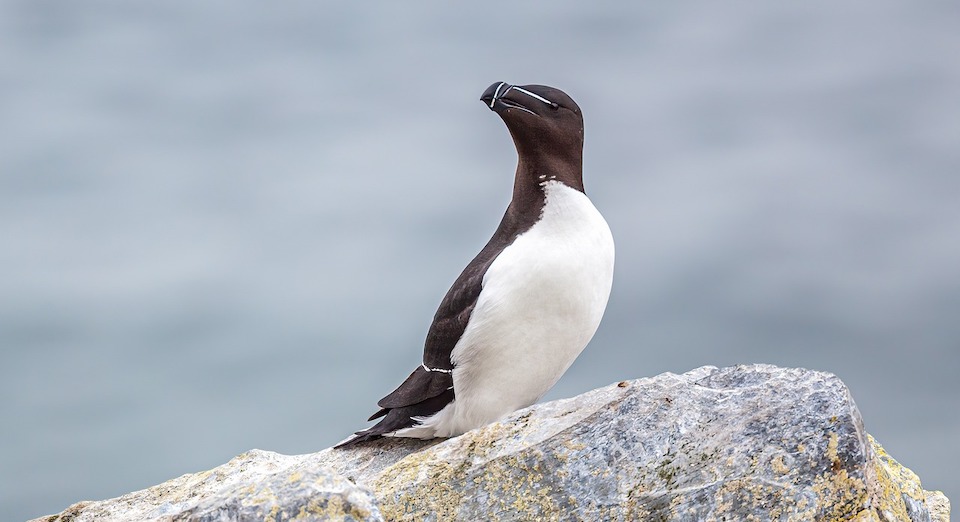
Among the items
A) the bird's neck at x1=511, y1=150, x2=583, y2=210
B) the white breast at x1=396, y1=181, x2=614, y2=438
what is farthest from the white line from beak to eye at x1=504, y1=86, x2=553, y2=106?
the white breast at x1=396, y1=181, x2=614, y2=438

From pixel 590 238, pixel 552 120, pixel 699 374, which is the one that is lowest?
pixel 699 374

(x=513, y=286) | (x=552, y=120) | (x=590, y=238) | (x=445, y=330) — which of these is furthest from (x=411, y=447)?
(x=552, y=120)

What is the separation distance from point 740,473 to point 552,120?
10.3ft

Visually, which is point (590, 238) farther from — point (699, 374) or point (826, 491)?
point (826, 491)

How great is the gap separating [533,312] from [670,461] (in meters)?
1.98

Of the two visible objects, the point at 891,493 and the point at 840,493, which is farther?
the point at 891,493

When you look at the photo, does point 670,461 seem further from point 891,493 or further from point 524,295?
point 524,295

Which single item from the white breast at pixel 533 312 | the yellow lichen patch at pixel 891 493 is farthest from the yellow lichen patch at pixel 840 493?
the white breast at pixel 533 312

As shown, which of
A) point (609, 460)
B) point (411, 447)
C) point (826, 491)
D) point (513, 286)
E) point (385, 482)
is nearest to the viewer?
point (826, 491)

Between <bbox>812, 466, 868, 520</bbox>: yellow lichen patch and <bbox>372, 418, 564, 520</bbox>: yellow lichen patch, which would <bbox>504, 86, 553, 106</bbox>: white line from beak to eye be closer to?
<bbox>372, 418, 564, 520</bbox>: yellow lichen patch

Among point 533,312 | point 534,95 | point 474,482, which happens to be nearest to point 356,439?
point 533,312

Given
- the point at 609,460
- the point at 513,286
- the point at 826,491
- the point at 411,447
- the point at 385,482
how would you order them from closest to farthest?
1. the point at 826,491
2. the point at 609,460
3. the point at 385,482
4. the point at 513,286
5. the point at 411,447

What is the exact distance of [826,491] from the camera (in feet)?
17.9

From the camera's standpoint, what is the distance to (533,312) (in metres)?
7.51
